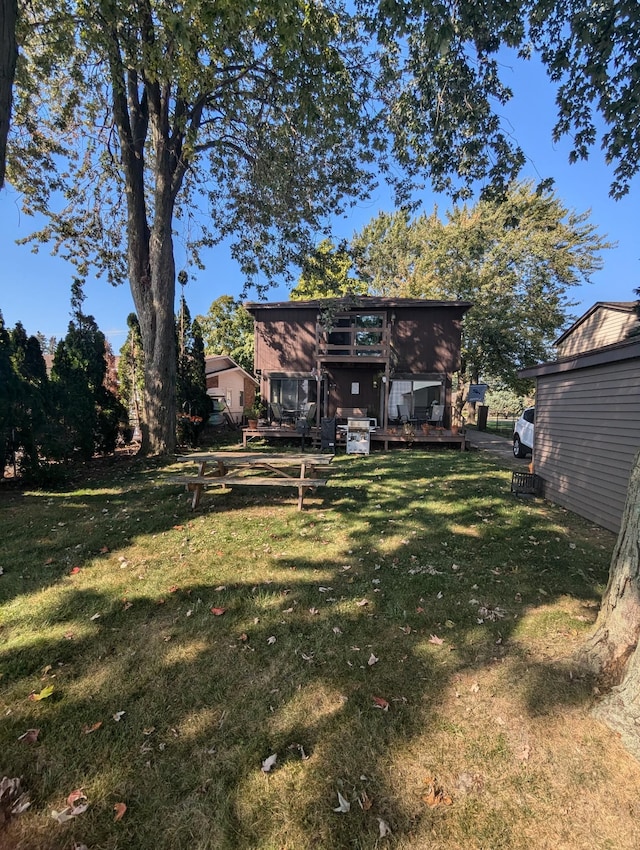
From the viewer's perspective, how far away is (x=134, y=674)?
8.67ft

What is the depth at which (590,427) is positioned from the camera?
21.4ft

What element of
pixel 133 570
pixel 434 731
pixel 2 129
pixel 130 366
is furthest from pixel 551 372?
pixel 130 366

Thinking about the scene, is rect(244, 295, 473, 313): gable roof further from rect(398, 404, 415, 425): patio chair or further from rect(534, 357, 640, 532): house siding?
rect(534, 357, 640, 532): house siding

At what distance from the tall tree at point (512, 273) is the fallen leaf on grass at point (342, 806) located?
69.4ft

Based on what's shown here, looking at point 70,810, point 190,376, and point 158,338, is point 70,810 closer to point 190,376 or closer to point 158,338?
point 158,338

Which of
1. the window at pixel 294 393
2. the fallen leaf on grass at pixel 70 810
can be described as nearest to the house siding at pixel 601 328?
the window at pixel 294 393

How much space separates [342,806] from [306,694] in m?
0.69

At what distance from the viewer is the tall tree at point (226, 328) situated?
31812 millimetres

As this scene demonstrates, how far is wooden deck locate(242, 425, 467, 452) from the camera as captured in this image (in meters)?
14.1

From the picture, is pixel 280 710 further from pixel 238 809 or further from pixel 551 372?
pixel 551 372

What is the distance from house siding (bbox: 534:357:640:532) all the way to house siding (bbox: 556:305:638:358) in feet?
13.6

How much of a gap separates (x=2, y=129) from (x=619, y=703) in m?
5.29

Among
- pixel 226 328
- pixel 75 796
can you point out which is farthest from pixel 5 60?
pixel 226 328

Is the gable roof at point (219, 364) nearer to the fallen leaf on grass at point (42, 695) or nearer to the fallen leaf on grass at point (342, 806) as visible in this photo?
the fallen leaf on grass at point (42, 695)
